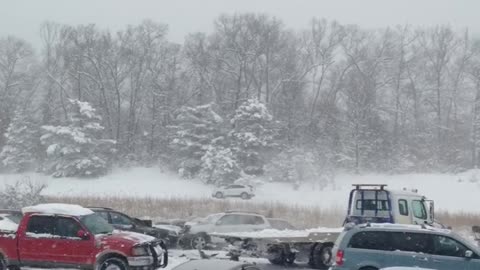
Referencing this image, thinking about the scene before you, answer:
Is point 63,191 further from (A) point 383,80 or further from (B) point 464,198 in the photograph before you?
(A) point 383,80

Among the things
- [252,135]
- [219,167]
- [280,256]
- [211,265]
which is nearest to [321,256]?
[280,256]

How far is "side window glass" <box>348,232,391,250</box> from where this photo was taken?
535 inches

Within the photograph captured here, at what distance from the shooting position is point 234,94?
75250 mm

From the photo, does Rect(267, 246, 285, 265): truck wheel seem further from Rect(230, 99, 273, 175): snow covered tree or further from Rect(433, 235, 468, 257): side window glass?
Rect(230, 99, 273, 175): snow covered tree

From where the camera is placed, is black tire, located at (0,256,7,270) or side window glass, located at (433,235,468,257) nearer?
side window glass, located at (433,235,468,257)

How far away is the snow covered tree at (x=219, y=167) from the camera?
193 feet

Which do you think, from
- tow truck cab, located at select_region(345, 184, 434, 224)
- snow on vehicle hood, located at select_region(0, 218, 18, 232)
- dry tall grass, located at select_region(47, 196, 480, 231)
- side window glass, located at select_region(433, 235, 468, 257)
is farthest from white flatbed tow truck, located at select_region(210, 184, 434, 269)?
dry tall grass, located at select_region(47, 196, 480, 231)

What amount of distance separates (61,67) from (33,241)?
65811 millimetres

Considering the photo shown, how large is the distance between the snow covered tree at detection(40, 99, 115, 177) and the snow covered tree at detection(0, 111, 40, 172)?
2.17 metres

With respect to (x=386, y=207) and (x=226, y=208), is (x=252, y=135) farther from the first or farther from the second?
(x=386, y=207)

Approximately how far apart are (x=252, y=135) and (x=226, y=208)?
25625 mm

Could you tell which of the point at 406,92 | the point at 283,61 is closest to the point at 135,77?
the point at 283,61

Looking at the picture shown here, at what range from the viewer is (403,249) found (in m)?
13.5

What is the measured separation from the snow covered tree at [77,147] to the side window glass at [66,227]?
45.9 m
